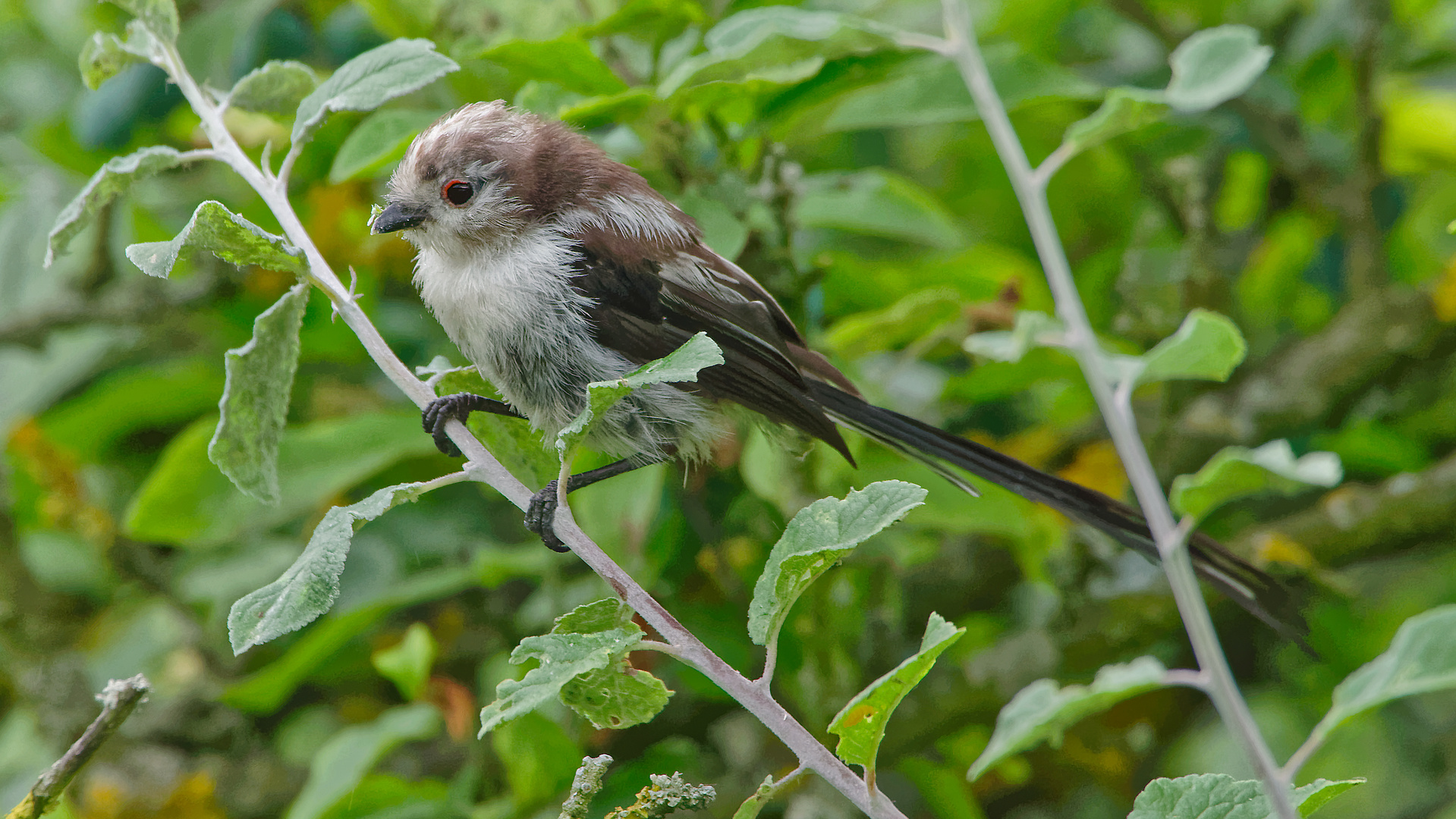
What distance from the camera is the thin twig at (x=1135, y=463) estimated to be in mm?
795

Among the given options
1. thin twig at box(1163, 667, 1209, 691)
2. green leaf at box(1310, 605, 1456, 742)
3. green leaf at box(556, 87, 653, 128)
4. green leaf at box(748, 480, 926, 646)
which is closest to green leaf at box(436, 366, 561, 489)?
green leaf at box(556, 87, 653, 128)

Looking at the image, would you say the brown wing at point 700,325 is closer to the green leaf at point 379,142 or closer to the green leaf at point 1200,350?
the green leaf at point 379,142

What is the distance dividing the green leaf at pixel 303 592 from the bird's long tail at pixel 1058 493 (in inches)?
32.5

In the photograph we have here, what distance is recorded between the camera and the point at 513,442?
1.36 metres

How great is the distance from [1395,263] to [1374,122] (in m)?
0.43

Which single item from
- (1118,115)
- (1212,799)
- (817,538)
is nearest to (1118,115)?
(1118,115)

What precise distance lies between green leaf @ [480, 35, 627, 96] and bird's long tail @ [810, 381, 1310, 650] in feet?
1.78

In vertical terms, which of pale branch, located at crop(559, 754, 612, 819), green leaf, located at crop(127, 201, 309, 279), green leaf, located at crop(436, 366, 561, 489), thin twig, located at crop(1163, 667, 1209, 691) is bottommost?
pale branch, located at crop(559, 754, 612, 819)

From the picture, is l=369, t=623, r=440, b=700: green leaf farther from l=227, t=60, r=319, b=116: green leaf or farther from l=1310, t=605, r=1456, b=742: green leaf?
l=1310, t=605, r=1456, b=742: green leaf

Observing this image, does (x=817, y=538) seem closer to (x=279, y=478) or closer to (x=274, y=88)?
(x=274, y=88)

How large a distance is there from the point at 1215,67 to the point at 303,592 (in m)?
0.95

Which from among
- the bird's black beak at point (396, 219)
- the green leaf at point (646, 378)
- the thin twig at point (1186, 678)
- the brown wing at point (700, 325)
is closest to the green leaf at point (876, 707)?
the thin twig at point (1186, 678)

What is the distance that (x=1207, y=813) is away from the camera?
2.98 ft

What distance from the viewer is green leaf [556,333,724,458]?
88 cm
